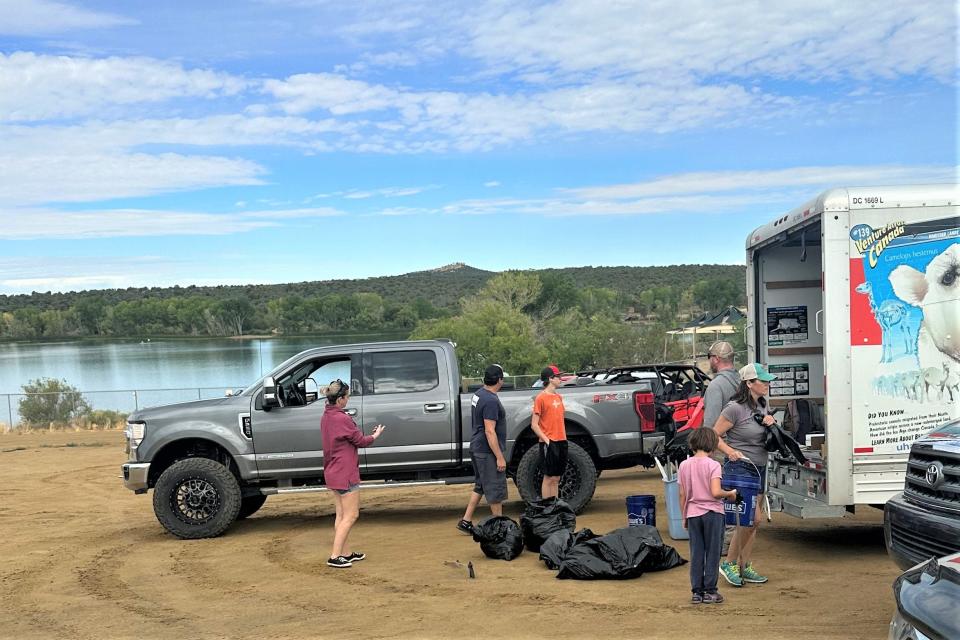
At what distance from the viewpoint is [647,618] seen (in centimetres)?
727

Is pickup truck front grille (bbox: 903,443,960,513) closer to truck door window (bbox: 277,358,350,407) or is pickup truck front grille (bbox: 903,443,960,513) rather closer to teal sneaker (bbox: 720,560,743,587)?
teal sneaker (bbox: 720,560,743,587)

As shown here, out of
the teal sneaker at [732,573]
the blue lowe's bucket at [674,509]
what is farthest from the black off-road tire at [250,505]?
the teal sneaker at [732,573]

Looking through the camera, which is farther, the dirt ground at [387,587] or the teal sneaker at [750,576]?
the teal sneaker at [750,576]

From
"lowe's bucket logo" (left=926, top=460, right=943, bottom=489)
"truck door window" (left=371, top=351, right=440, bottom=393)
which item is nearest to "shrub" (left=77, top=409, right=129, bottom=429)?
"truck door window" (left=371, top=351, right=440, bottom=393)

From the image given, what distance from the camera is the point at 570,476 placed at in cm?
1158

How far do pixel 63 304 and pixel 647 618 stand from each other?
4319 inches

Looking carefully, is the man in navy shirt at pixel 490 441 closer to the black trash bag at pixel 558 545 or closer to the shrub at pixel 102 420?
the black trash bag at pixel 558 545

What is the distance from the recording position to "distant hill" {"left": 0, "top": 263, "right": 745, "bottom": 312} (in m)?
104

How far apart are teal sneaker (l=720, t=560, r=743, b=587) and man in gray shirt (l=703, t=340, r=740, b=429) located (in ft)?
3.69

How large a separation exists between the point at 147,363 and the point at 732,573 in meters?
67.6

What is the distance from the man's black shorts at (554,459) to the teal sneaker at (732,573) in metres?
2.67

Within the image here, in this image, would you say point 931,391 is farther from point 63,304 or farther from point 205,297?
point 63,304

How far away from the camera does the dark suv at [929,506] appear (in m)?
6.37

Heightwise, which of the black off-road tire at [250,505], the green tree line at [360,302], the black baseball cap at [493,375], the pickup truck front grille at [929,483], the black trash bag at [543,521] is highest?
the green tree line at [360,302]
